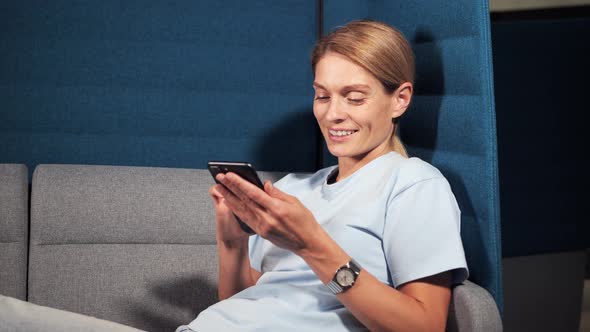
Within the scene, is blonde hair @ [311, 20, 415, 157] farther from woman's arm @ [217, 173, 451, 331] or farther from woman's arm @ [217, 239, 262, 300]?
woman's arm @ [217, 239, 262, 300]

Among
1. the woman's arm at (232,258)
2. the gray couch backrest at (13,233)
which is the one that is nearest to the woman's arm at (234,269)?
the woman's arm at (232,258)

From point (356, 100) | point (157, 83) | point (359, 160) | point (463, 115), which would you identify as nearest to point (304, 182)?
point (359, 160)

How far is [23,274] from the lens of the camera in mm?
1855

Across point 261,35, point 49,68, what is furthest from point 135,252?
point 261,35

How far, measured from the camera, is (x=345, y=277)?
122 centimetres

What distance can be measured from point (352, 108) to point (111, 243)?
34.4 inches

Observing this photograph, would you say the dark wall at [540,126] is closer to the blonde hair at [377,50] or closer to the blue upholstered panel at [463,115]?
the blue upholstered panel at [463,115]

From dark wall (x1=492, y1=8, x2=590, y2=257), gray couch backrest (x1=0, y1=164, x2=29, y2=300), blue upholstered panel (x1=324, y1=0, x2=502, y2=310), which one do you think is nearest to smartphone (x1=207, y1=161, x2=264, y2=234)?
blue upholstered panel (x1=324, y1=0, x2=502, y2=310)

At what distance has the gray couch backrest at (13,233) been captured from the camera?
1.83 m

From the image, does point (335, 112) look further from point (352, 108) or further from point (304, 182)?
point (304, 182)

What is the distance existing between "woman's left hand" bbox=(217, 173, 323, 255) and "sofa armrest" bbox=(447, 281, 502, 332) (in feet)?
1.13

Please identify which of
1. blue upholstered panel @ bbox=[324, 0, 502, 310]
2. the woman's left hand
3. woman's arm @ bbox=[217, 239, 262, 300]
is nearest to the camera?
the woman's left hand

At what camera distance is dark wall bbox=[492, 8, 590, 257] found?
238 centimetres

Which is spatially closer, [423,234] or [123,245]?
[423,234]
